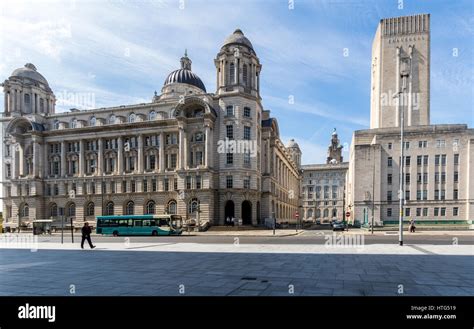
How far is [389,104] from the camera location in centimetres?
7081

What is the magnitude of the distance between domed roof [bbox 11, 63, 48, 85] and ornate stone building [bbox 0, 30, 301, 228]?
22 cm

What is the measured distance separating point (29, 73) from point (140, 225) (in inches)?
2120

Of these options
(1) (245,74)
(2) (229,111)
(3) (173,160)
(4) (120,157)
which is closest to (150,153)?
(3) (173,160)

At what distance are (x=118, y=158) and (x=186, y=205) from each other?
18193 millimetres

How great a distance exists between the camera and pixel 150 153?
59125 mm

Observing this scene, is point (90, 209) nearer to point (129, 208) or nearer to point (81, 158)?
point (129, 208)

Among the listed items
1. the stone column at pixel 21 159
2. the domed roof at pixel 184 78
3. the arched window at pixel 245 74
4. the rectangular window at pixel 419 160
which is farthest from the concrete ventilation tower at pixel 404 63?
the stone column at pixel 21 159

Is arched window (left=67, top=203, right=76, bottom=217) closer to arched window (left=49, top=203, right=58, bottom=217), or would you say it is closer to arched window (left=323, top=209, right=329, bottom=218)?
arched window (left=49, top=203, right=58, bottom=217)

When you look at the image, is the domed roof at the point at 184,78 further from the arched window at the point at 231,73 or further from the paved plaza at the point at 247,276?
the paved plaza at the point at 247,276

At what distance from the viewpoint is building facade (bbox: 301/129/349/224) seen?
116 meters

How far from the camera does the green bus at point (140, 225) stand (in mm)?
39688

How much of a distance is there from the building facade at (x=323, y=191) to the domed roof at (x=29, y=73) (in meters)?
93.5

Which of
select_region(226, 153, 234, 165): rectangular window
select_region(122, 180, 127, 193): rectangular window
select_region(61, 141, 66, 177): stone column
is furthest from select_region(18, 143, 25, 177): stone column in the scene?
select_region(226, 153, 234, 165): rectangular window
